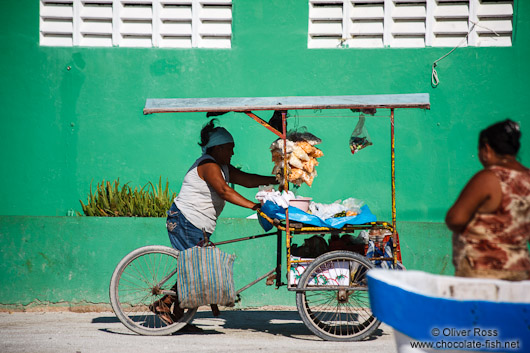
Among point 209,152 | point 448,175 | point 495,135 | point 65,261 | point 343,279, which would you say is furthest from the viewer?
point 448,175

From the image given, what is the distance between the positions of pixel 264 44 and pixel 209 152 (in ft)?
8.07

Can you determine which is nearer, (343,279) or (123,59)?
(343,279)

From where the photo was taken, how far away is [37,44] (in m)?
7.80

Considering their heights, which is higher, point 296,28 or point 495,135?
point 296,28

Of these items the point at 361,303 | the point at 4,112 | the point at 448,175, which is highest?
the point at 4,112

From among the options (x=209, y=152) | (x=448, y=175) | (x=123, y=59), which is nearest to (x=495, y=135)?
(x=209, y=152)

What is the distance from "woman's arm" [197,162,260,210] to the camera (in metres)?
5.38

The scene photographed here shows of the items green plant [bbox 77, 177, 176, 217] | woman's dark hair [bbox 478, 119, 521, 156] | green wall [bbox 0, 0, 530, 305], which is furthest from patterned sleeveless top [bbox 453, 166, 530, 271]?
green plant [bbox 77, 177, 176, 217]

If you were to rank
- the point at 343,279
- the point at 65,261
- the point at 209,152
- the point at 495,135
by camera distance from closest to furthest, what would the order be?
1. the point at 495,135
2. the point at 343,279
3. the point at 209,152
4. the point at 65,261

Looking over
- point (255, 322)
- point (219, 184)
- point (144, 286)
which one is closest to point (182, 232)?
point (219, 184)

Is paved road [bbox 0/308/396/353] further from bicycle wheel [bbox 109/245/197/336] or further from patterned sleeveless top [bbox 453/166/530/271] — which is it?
patterned sleeveless top [bbox 453/166/530/271]

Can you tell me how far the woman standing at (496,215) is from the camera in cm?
354

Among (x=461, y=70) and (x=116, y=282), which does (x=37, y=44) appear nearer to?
(x=116, y=282)

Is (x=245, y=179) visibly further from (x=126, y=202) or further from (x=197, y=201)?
(x=126, y=202)
